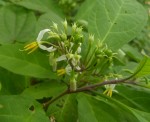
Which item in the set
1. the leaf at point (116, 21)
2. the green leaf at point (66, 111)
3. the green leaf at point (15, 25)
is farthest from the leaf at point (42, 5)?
the green leaf at point (66, 111)

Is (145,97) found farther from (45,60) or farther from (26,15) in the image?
(26,15)

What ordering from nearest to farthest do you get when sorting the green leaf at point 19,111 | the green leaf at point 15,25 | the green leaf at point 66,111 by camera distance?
the green leaf at point 19,111, the green leaf at point 66,111, the green leaf at point 15,25

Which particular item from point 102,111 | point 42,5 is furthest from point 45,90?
point 42,5

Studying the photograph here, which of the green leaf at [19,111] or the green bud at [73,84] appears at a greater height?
the green bud at [73,84]

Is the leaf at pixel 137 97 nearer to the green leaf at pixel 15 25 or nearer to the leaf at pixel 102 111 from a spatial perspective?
the leaf at pixel 102 111

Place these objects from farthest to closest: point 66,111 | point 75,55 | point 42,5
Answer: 1. point 42,5
2. point 66,111
3. point 75,55

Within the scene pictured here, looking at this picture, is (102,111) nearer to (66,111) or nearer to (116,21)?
(66,111)

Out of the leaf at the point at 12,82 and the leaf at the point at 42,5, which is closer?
the leaf at the point at 12,82
